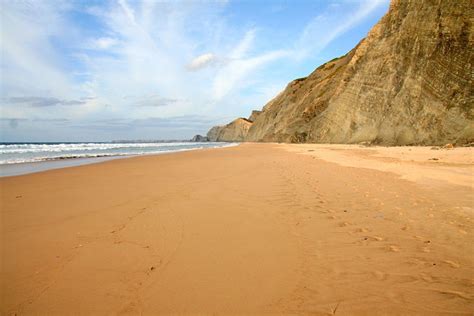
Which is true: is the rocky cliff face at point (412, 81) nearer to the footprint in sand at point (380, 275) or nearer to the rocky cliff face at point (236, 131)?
the footprint in sand at point (380, 275)

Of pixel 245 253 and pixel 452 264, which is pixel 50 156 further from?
pixel 452 264

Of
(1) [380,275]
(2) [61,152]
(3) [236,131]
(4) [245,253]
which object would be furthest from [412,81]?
(3) [236,131]

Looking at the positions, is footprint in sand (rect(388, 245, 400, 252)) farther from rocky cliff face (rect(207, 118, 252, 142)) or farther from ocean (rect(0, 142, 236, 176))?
rocky cliff face (rect(207, 118, 252, 142))

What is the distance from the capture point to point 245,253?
11.5 feet

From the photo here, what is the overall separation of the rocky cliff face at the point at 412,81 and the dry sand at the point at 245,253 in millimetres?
19421

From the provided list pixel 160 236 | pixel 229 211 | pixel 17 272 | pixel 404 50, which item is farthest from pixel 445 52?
pixel 17 272

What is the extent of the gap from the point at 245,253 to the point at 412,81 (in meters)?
28.1

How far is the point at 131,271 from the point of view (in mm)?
3102

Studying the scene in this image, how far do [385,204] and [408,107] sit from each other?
77.7 feet

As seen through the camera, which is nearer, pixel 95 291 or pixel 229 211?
pixel 95 291

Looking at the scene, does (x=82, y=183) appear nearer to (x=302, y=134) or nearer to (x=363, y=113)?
(x=363, y=113)

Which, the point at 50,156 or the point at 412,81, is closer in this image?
the point at 50,156

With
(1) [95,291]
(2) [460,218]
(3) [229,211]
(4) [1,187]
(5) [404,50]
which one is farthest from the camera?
(5) [404,50]

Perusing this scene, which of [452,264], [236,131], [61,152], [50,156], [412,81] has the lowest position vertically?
[452,264]
